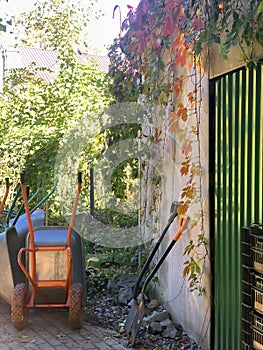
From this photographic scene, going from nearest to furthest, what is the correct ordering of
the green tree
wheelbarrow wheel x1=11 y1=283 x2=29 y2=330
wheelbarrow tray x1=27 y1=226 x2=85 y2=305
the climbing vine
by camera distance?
the climbing vine < wheelbarrow wheel x1=11 y1=283 x2=29 y2=330 < wheelbarrow tray x1=27 y1=226 x2=85 y2=305 < the green tree

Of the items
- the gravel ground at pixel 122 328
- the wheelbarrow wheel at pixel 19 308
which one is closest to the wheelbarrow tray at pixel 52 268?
the wheelbarrow wheel at pixel 19 308

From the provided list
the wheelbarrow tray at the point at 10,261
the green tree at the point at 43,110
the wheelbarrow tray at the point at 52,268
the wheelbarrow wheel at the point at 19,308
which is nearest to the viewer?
the wheelbarrow wheel at the point at 19,308

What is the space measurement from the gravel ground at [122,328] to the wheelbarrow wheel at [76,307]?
0.92ft

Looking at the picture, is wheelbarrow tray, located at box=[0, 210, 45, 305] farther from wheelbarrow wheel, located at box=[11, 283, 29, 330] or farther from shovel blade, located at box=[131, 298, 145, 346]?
shovel blade, located at box=[131, 298, 145, 346]

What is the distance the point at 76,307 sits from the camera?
Answer: 4.74 meters

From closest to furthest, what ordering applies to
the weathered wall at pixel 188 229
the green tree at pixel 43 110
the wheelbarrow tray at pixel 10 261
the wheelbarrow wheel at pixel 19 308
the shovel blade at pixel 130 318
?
the weathered wall at pixel 188 229, the shovel blade at pixel 130 318, the wheelbarrow wheel at pixel 19 308, the wheelbarrow tray at pixel 10 261, the green tree at pixel 43 110

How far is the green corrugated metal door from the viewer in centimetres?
329

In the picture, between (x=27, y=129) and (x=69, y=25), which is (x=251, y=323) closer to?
(x=27, y=129)

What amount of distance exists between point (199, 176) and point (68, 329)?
1952mm

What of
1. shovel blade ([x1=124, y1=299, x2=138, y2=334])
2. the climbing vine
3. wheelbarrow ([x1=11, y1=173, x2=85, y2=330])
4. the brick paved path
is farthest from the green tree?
shovel blade ([x1=124, y1=299, x2=138, y2=334])

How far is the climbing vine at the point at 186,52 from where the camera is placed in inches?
127

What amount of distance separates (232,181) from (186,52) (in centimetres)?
117

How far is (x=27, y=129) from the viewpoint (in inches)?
376

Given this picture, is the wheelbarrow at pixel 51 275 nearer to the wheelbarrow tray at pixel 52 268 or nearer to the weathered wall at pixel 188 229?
the wheelbarrow tray at pixel 52 268
